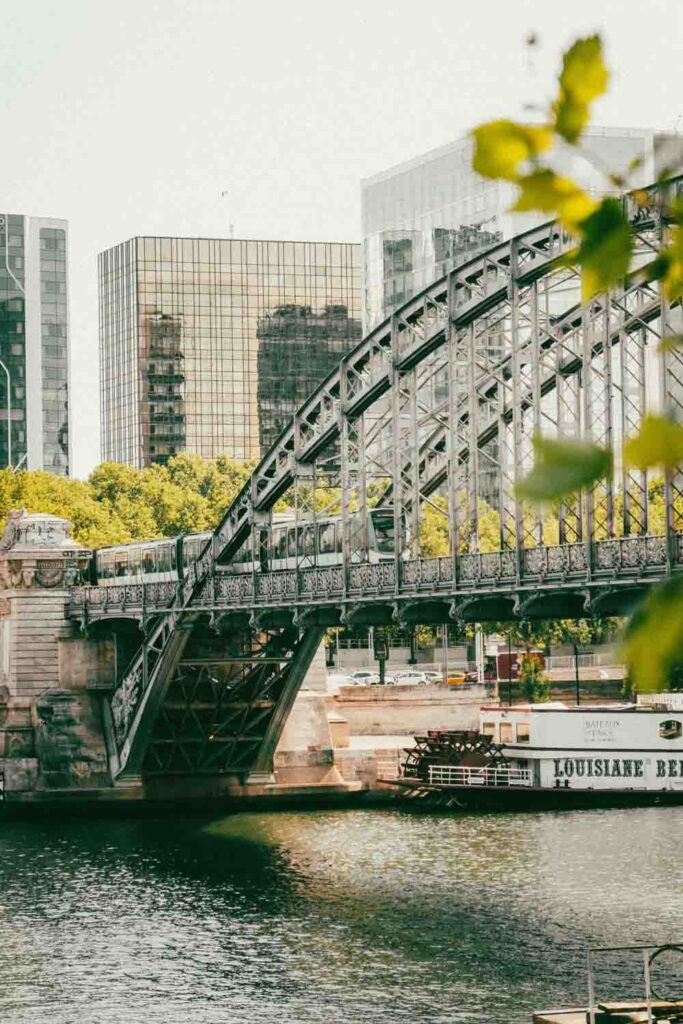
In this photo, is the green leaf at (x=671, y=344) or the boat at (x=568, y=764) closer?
the green leaf at (x=671, y=344)

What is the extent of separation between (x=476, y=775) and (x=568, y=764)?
3224 millimetres

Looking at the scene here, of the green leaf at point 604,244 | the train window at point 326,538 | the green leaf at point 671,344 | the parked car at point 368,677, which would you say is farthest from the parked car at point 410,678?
the green leaf at point 604,244

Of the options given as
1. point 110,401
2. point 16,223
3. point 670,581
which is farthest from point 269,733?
point 16,223

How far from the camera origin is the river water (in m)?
35.8

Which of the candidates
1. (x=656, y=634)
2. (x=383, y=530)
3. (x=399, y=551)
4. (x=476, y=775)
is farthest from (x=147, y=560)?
(x=656, y=634)

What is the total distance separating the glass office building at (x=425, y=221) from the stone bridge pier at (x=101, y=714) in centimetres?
7040

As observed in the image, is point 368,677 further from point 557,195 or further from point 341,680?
point 557,195

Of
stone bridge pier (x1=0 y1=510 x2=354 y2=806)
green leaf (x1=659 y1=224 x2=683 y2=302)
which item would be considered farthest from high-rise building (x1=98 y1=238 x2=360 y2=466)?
green leaf (x1=659 y1=224 x2=683 y2=302)

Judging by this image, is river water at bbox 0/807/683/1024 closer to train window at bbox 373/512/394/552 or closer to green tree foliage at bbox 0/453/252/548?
train window at bbox 373/512/394/552

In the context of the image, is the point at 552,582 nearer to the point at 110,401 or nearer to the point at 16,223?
the point at 110,401

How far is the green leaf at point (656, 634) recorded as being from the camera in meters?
2.40

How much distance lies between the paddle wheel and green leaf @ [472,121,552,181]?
68.3m

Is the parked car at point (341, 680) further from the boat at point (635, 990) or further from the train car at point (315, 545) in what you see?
the boat at point (635, 990)

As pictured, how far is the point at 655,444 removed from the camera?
7.83ft
